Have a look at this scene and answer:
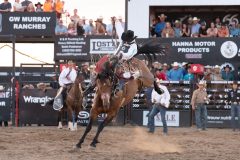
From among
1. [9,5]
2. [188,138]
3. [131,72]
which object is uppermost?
[9,5]

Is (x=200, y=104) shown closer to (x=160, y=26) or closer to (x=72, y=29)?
(x=160, y=26)

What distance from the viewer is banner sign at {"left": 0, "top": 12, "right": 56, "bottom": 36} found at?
21797 mm

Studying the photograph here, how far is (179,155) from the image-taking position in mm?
11227

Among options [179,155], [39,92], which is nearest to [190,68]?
[39,92]

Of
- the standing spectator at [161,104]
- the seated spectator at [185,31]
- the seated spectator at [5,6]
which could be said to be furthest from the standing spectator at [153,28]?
the standing spectator at [161,104]

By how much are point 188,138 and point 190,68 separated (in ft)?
18.6

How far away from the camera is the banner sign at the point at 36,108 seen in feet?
68.0

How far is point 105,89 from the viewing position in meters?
11.9

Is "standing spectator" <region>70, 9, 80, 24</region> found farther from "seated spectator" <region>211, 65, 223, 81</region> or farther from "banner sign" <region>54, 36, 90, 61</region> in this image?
"seated spectator" <region>211, 65, 223, 81</region>

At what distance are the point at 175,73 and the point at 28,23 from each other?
5647 millimetres

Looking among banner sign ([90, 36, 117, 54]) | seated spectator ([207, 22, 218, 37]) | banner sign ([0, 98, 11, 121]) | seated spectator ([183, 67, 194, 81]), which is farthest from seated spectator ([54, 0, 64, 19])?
seated spectator ([207, 22, 218, 37])

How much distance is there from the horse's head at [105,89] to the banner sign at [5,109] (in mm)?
9397

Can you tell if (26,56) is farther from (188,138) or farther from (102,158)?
(102,158)

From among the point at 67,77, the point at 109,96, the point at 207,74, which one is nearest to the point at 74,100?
the point at 67,77
